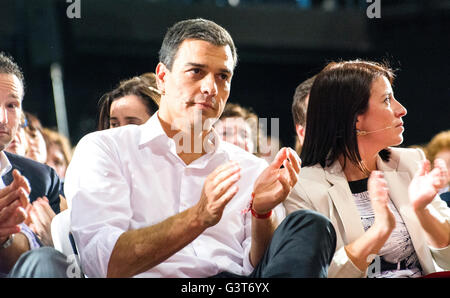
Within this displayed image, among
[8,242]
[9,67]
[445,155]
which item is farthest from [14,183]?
[445,155]

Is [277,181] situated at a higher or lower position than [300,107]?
lower

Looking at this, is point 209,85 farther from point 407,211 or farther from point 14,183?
point 407,211

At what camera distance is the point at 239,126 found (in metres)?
2.40

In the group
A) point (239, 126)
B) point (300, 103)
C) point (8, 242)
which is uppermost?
point (300, 103)

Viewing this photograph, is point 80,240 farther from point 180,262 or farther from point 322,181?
point 322,181

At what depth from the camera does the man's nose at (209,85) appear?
5.66ft

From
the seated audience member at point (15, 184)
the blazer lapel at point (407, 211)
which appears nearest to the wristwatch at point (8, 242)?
the seated audience member at point (15, 184)

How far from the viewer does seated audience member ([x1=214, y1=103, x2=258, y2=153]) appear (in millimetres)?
2352

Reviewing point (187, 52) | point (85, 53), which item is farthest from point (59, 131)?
point (187, 52)

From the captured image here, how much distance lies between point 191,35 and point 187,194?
47cm

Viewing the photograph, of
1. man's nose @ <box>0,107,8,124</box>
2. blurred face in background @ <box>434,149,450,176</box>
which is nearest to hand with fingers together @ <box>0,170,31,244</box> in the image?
man's nose @ <box>0,107,8,124</box>

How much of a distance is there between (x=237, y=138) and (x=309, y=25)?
146cm

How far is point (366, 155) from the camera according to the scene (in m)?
1.90

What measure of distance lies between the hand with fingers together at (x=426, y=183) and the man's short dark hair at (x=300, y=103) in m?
0.54
